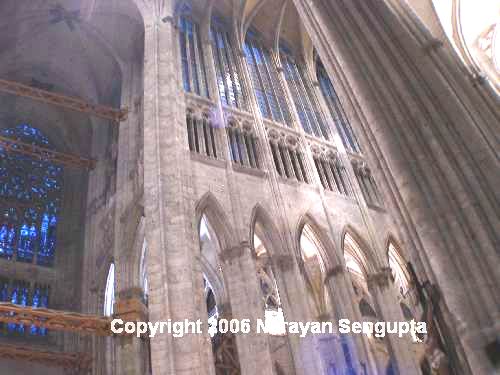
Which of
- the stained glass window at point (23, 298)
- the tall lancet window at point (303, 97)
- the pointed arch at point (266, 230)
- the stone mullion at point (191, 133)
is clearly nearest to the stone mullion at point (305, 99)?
the tall lancet window at point (303, 97)

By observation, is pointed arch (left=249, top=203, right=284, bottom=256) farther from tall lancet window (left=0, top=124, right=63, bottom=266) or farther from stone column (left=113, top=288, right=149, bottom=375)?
tall lancet window (left=0, top=124, right=63, bottom=266)

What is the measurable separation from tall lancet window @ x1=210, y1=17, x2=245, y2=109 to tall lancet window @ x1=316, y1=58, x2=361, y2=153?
4.40m

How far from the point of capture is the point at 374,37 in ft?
26.6

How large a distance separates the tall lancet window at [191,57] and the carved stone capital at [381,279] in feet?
25.3

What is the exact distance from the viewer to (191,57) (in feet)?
58.0

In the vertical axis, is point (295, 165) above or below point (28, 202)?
below

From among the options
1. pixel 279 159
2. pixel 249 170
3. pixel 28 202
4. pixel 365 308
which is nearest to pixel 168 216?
pixel 249 170

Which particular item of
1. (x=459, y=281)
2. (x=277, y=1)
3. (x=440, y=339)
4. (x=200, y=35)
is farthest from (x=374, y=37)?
(x=277, y=1)

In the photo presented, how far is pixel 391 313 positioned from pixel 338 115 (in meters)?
9.30

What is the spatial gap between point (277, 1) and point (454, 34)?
30.0ft

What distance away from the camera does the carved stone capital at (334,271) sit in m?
13.7

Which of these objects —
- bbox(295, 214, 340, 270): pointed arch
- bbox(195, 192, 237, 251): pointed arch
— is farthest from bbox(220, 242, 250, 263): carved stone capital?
bbox(295, 214, 340, 270): pointed arch

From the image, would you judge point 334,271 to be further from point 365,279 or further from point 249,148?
point 249,148

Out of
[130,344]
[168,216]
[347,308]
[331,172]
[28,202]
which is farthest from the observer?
[28,202]
